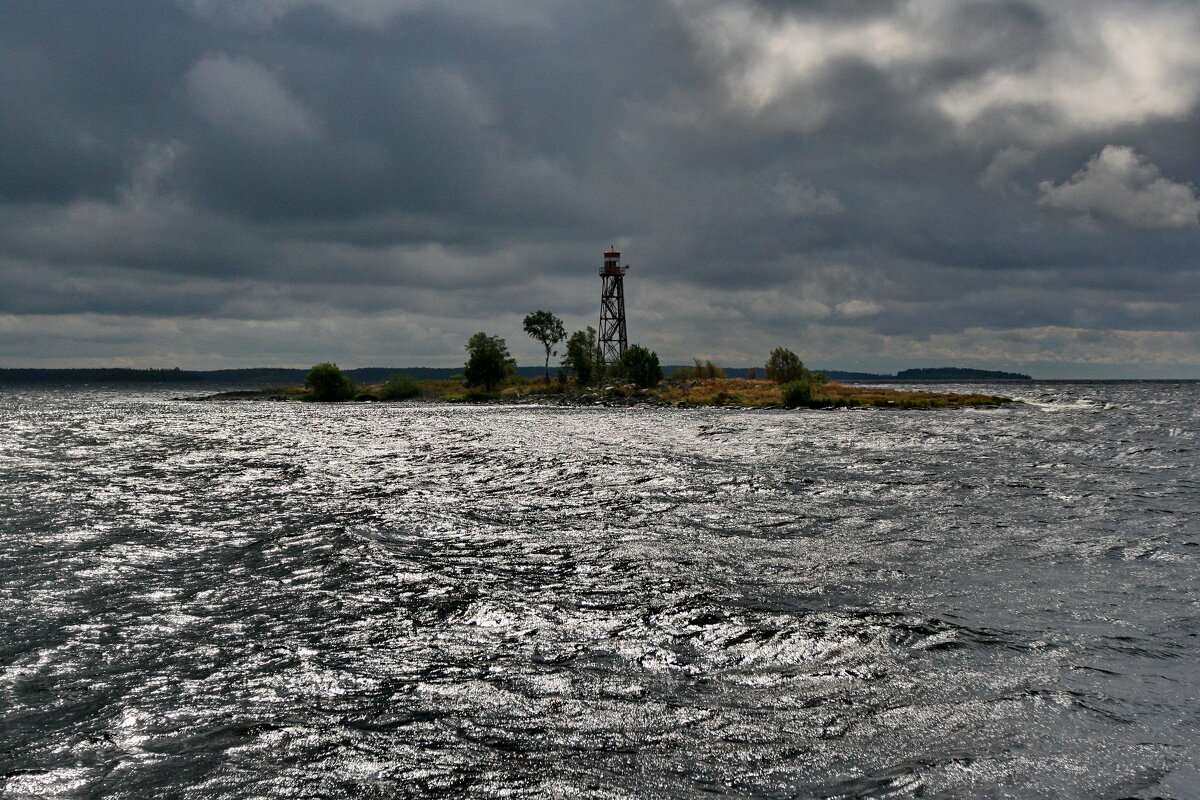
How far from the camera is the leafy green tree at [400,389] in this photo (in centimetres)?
14825

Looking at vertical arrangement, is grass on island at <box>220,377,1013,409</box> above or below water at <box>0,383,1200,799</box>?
above

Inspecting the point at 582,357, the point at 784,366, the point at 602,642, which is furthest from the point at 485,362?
the point at 602,642

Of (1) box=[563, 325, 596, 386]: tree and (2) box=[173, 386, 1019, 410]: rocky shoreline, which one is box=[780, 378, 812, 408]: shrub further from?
(1) box=[563, 325, 596, 386]: tree

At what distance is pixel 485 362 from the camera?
5689 inches

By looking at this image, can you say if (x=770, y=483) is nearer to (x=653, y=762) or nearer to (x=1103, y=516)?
(x=1103, y=516)

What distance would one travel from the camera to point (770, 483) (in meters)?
32.2

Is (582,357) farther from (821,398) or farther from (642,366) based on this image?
(821,398)

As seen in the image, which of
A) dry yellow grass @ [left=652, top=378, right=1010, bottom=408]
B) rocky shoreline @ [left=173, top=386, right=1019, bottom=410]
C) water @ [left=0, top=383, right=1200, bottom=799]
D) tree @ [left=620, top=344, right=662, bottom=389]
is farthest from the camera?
tree @ [left=620, top=344, right=662, bottom=389]

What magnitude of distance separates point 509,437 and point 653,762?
50097 mm

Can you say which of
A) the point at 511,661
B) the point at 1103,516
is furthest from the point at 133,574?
the point at 1103,516

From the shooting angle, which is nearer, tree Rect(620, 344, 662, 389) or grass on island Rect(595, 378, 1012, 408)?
grass on island Rect(595, 378, 1012, 408)

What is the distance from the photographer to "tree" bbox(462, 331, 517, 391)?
145 m

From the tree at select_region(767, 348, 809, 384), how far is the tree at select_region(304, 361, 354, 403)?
82.1 m

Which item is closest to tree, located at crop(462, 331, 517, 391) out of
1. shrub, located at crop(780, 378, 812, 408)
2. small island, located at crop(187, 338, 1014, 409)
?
small island, located at crop(187, 338, 1014, 409)
